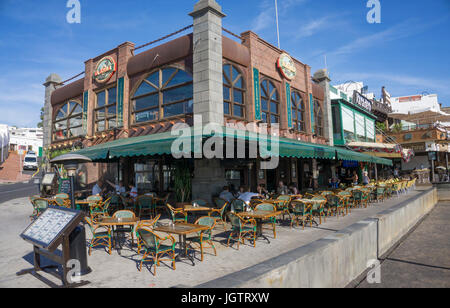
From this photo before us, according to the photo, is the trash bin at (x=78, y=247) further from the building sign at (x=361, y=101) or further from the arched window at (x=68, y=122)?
the building sign at (x=361, y=101)

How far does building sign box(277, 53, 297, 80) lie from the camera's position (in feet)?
49.6

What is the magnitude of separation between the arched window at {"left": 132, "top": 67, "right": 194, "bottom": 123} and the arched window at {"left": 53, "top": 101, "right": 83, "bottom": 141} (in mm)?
5689

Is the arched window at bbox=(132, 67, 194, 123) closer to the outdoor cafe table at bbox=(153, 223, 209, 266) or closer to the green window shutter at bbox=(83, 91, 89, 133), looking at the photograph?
the green window shutter at bbox=(83, 91, 89, 133)

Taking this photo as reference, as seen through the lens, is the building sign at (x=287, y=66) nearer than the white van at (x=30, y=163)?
Yes

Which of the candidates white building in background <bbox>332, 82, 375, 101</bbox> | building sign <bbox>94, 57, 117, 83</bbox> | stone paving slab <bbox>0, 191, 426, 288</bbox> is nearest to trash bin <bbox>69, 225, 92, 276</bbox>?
stone paving slab <bbox>0, 191, 426, 288</bbox>

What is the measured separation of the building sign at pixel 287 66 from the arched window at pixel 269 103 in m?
1.14

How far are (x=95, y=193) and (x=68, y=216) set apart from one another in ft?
25.8

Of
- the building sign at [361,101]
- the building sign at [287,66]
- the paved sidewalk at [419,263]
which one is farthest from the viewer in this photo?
the building sign at [361,101]

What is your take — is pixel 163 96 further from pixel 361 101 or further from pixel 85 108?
pixel 361 101

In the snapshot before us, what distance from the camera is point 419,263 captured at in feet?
17.9

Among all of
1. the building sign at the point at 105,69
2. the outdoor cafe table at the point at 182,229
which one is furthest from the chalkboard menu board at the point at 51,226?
the building sign at the point at 105,69

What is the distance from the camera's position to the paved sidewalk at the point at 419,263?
14.8 ft
